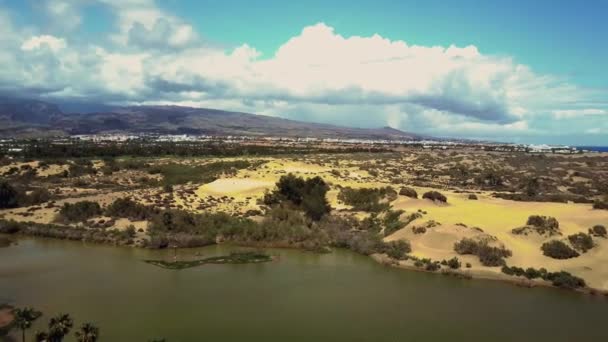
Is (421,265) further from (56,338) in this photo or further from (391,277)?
(56,338)

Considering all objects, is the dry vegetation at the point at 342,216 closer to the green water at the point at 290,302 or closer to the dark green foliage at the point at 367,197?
the dark green foliage at the point at 367,197

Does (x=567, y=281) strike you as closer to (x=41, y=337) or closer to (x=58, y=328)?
(x=58, y=328)

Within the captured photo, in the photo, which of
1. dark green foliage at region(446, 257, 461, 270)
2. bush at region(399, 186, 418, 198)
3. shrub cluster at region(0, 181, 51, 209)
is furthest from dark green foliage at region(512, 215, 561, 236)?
shrub cluster at region(0, 181, 51, 209)

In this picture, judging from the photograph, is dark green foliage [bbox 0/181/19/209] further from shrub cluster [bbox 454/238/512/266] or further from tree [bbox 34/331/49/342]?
shrub cluster [bbox 454/238/512/266]

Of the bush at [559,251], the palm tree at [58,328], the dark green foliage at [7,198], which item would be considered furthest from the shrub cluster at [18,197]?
the bush at [559,251]

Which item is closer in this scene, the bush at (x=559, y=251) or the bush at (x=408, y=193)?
the bush at (x=559, y=251)

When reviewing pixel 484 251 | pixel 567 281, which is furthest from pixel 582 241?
pixel 484 251
